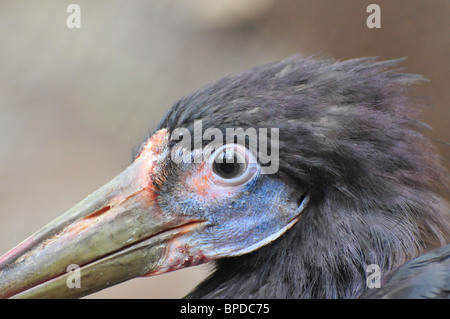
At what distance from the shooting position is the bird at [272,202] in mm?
1588

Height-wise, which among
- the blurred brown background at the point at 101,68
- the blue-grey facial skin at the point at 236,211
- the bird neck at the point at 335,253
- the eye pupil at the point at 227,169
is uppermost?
the blurred brown background at the point at 101,68

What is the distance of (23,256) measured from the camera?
5.57 ft

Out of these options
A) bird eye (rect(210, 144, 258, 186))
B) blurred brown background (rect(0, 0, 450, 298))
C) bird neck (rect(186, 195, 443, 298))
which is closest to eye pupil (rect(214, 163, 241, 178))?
bird eye (rect(210, 144, 258, 186))

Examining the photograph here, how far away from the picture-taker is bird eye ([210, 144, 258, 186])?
1.64 metres

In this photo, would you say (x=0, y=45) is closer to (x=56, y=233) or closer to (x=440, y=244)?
(x=56, y=233)

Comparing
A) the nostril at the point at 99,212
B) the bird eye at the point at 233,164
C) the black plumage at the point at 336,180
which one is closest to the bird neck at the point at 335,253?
the black plumage at the point at 336,180

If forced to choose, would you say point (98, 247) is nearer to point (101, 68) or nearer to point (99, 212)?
point (99, 212)

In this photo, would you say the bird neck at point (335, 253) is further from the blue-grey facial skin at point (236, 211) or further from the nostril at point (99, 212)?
the nostril at point (99, 212)

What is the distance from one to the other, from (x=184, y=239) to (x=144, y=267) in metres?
0.15

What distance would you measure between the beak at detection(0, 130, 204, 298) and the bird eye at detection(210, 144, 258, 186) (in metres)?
0.17

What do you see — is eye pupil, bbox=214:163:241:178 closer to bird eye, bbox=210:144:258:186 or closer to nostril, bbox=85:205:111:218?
bird eye, bbox=210:144:258:186

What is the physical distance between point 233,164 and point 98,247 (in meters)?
0.47

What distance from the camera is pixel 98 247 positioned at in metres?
1.68

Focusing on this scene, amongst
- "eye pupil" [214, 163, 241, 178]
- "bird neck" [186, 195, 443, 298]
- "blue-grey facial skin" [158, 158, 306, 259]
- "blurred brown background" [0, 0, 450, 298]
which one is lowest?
"bird neck" [186, 195, 443, 298]
